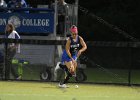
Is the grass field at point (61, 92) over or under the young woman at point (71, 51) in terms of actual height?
under

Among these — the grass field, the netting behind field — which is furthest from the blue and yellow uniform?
the netting behind field

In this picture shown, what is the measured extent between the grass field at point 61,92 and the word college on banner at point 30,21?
10.3ft

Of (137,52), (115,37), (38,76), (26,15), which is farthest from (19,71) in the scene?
(115,37)

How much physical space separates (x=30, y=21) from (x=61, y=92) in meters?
6.54

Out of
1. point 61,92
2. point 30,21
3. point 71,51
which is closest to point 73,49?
point 71,51

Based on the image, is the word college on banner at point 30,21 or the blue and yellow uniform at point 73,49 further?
→ the word college on banner at point 30,21

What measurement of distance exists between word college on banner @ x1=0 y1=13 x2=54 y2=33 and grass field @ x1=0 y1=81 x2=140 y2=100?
3150 mm

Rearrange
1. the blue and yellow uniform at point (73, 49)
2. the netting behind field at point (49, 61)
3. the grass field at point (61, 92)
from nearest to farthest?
the grass field at point (61, 92)
the blue and yellow uniform at point (73, 49)
the netting behind field at point (49, 61)

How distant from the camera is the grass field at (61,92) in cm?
1602

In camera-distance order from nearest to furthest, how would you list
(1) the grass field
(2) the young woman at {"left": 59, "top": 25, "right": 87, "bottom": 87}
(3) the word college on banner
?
(1) the grass field, (2) the young woman at {"left": 59, "top": 25, "right": 87, "bottom": 87}, (3) the word college on banner

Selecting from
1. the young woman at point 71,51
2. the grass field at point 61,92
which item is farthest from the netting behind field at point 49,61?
the young woman at point 71,51

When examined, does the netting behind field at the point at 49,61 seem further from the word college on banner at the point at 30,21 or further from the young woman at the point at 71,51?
the young woman at the point at 71,51

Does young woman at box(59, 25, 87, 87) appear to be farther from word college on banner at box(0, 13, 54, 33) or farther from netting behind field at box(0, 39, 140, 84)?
word college on banner at box(0, 13, 54, 33)

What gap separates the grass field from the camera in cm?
1602
